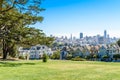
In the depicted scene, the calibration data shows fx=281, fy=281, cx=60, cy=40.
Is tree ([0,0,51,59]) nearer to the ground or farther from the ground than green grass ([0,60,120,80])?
farther from the ground

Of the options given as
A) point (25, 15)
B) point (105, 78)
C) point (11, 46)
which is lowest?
point (105, 78)

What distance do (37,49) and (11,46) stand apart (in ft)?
218

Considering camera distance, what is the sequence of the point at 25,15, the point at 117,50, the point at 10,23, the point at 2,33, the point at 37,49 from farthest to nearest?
the point at 37,49
the point at 117,50
the point at 2,33
the point at 10,23
the point at 25,15

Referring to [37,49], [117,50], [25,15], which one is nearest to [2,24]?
[25,15]

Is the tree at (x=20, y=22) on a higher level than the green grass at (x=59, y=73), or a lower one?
higher

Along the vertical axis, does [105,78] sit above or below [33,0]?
below

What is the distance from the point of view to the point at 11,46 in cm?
5038

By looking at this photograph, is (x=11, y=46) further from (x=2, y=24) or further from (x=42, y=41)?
(x=2, y=24)

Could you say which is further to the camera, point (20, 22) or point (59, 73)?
point (20, 22)

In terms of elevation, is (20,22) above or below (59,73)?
above

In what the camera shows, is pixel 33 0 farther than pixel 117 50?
No

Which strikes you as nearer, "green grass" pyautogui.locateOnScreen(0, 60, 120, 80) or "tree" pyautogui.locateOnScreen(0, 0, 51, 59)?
"green grass" pyautogui.locateOnScreen(0, 60, 120, 80)

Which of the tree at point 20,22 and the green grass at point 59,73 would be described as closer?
the green grass at point 59,73

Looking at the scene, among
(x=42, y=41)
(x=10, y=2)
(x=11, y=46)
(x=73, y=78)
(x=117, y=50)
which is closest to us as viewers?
(x=73, y=78)
